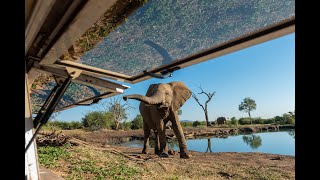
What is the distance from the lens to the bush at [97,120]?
2943 centimetres

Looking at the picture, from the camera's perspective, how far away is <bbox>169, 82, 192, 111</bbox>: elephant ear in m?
12.5

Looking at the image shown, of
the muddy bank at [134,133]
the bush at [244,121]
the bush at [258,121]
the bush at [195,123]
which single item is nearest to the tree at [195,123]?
Answer: the bush at [195,123]

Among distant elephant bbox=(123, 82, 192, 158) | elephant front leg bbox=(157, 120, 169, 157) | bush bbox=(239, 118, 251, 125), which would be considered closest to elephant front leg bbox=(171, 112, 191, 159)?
distant elephant bbox=(123, 82, 192, 158)

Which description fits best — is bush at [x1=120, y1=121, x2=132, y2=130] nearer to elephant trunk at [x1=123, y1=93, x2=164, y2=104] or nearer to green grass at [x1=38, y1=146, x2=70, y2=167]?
elephant trunk at [x1=123, y1=93, x2=164, y2=104]

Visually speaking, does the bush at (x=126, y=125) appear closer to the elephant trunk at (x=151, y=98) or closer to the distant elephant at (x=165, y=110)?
the distant elephant at (x=165, y=110)

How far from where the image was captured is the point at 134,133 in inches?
979

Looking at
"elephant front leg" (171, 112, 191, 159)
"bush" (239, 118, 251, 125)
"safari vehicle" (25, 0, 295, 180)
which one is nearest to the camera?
"safari vehicle" (25, 0, 295, 180)

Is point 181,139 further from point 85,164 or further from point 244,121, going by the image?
point 244,121

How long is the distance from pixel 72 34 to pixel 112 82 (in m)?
1.12

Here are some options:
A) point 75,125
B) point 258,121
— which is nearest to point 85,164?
point 75,125

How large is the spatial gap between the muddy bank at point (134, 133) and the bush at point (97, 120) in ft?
10.2

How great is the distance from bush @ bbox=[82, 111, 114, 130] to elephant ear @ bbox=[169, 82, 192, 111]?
1764cm
